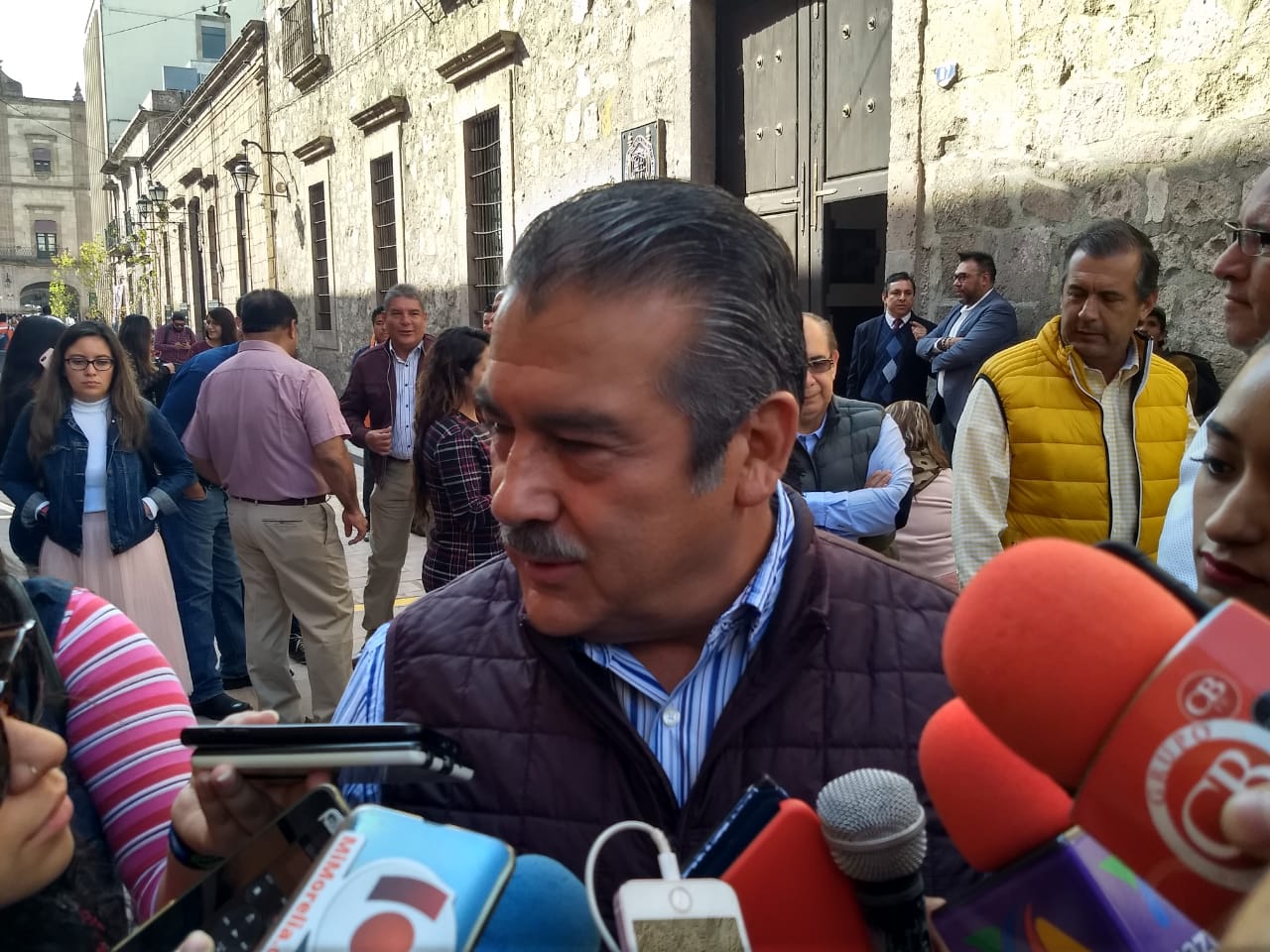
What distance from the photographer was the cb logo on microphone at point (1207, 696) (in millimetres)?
537

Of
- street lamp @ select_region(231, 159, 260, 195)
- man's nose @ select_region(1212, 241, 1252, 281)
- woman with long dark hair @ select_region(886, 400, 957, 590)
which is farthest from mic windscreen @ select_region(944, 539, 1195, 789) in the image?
street lamp @ select_region(231, 159, 260, 195)

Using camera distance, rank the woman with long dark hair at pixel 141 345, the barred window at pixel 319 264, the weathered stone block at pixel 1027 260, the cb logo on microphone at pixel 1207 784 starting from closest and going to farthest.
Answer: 1. the cb logo on microphone at pixel 1207 784
2. the weathered stone block at pixel 1027 260
3. the woman with long dark hair at pixel 141 345
4. the barred window at pixel 319 264

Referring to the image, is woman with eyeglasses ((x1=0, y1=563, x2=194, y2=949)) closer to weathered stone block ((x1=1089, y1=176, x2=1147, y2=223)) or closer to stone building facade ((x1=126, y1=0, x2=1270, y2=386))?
stone building facade ((x1=126, y1=0, x2=1270, y2=386))

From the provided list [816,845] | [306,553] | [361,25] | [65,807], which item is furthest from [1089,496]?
[361,25]

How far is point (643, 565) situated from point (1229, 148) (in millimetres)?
3945

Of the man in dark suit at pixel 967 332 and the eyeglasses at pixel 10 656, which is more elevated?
the man in dark suit at pixel 967 332

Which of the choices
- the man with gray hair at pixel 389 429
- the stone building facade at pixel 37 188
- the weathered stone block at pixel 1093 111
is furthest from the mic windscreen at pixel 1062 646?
the stone building facade at pixel 37 188

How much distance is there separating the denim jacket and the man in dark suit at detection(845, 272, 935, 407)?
3723 mm

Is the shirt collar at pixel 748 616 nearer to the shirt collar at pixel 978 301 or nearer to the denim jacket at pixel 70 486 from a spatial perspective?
the denim jacket at pixel 70 486

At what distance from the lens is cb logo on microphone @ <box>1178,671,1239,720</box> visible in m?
0.54

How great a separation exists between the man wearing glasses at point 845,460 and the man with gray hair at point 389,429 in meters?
2.51

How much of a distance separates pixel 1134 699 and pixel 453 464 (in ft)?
11.6

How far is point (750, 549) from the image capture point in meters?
A: 1.33

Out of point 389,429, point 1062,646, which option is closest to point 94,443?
point 389,429
